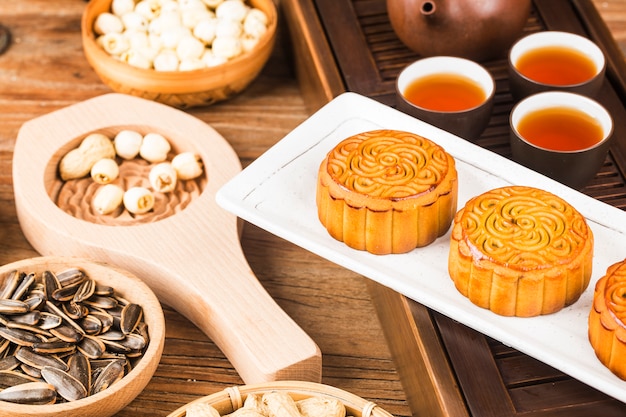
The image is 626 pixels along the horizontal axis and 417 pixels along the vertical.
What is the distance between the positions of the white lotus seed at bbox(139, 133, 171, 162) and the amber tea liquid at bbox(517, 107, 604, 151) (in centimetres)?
65

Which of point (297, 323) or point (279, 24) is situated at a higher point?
point (279, 24)

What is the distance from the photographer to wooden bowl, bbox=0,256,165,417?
4.00 feet

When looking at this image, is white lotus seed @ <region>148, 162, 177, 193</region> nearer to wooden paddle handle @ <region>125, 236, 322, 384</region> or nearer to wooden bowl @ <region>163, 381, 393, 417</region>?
wooden paddle handle @ <region>125, 236, 322, 384</region>

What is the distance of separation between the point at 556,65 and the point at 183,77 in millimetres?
704

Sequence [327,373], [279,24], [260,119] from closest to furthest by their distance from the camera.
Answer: [327,373], [260,119], [279,24]

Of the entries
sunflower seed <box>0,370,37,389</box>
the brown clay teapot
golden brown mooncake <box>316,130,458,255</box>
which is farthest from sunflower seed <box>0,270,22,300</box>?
the brown clay teapot

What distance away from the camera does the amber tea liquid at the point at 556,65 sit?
5.21ft

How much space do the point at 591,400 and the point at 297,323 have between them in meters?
0.51

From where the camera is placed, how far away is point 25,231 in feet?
5.31

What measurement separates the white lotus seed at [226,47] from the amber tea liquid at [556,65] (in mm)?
577

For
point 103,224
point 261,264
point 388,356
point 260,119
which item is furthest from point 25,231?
point 388,356

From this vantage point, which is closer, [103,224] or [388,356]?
[388,356]

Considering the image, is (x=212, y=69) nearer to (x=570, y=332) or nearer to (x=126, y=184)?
(x=126, y=184)

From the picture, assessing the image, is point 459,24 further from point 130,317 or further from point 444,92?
point 130,317
